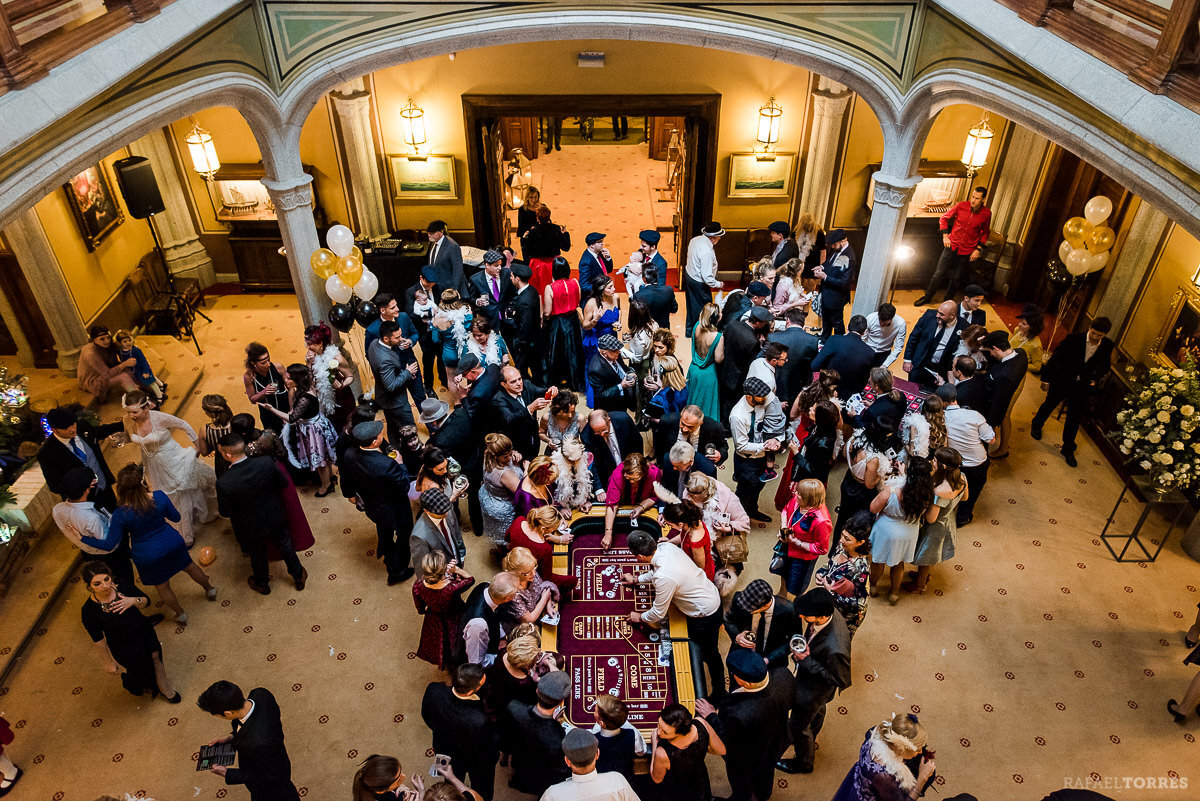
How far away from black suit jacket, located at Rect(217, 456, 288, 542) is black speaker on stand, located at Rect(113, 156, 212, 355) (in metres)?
4.41

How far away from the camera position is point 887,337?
23.0 ft

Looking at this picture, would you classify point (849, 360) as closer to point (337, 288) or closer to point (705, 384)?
point (705, 384)

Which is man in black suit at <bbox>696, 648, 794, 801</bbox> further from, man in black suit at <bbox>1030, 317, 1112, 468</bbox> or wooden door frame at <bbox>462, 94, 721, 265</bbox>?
wooden door frame at <bbox>462, 94, 721, 265</bbox>

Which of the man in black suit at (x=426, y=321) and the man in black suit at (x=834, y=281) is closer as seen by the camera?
the man in black suit at (x=426, y=321)

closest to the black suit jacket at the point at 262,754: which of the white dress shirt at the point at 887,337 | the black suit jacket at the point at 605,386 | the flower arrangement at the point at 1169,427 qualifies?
the black suit jacket at the point at 605,386

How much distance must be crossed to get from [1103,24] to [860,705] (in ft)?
15.0

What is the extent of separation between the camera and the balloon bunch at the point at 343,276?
723 centimetres

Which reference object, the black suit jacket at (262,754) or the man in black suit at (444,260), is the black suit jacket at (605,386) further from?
the black suit jacket at (262,754)

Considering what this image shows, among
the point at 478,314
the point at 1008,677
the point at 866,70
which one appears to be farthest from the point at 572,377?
the point at 1008,677

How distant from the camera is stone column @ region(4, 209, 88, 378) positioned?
7707 millimetres

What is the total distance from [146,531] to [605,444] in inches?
121

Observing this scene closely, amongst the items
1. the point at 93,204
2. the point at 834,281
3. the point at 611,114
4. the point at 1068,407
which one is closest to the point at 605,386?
the point at 834,281

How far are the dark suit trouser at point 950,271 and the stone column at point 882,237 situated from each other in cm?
206

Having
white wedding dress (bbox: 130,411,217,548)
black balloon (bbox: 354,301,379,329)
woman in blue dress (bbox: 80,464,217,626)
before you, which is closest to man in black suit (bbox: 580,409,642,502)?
black balloon (bbox: 354,301,379,329)
